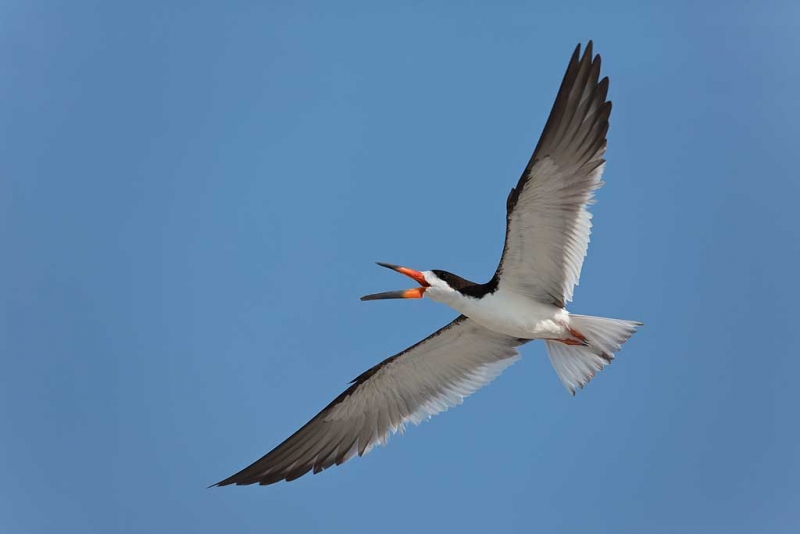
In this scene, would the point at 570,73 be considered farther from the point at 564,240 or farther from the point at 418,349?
the point at 418,349

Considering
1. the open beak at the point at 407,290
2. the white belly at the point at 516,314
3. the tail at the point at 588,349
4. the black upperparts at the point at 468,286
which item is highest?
the open beak at the point at 407,290

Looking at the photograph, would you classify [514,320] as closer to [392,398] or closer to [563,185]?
[563,185]

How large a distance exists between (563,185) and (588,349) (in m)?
1.83

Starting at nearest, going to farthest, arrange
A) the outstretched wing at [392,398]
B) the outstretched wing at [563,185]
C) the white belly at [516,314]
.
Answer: the outstretched wing at [563,185] < the white belly at [516,314] < the outstretched wing at [392,398]

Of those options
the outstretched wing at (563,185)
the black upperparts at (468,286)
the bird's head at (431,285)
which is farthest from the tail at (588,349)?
the bird's head at (431,285)

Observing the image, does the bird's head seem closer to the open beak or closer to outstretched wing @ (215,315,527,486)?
the open beak

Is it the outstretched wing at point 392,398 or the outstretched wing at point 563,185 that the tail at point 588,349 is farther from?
the outstretched wing at point 392,398

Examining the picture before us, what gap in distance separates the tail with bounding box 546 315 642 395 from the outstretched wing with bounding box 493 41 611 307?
454mm

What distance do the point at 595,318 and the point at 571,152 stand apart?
1.71m

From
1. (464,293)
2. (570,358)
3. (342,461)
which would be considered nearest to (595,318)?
(570,358)

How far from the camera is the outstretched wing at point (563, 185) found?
938cm

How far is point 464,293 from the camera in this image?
10250 mm

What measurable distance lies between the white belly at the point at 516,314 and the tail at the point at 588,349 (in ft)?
0.52

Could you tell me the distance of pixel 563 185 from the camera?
31.3 ft
